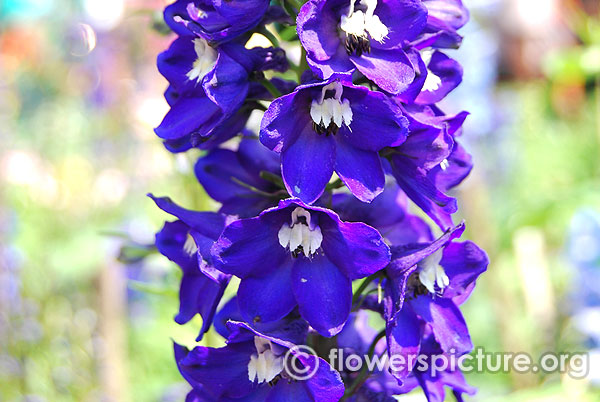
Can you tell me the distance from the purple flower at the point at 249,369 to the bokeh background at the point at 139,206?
59 cm

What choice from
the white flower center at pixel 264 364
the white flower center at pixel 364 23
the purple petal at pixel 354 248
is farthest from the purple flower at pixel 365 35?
the white flower center at pixel 264 364

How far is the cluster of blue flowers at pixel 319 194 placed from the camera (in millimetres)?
1004

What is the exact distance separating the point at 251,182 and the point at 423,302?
36cm

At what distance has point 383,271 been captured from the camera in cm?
109

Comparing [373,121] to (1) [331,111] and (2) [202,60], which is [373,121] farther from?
(2) [202,60]

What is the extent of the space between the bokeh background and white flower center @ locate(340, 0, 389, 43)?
0.74m

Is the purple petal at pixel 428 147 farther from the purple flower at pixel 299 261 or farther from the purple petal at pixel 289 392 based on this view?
the purple petal at pixel 289 392

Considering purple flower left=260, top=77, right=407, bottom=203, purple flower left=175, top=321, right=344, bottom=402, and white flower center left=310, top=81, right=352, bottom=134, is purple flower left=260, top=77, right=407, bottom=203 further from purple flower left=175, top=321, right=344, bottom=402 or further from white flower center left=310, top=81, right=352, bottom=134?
purple flower left=175, top=321, right=344, bottom=402

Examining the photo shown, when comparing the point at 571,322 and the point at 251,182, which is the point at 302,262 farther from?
the point at 571,322

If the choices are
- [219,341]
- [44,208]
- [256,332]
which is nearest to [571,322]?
[219,341]

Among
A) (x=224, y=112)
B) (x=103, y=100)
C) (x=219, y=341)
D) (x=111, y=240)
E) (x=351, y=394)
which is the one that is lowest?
(x=103, y=100)

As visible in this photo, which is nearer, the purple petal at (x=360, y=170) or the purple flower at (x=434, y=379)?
the purple petal at (x=360, y=170)

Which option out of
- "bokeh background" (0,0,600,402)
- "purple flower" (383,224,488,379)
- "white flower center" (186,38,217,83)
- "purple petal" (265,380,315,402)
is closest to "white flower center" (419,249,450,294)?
"purple flower" (383,224,488,379)

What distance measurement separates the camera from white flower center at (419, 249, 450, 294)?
109 centimetres
